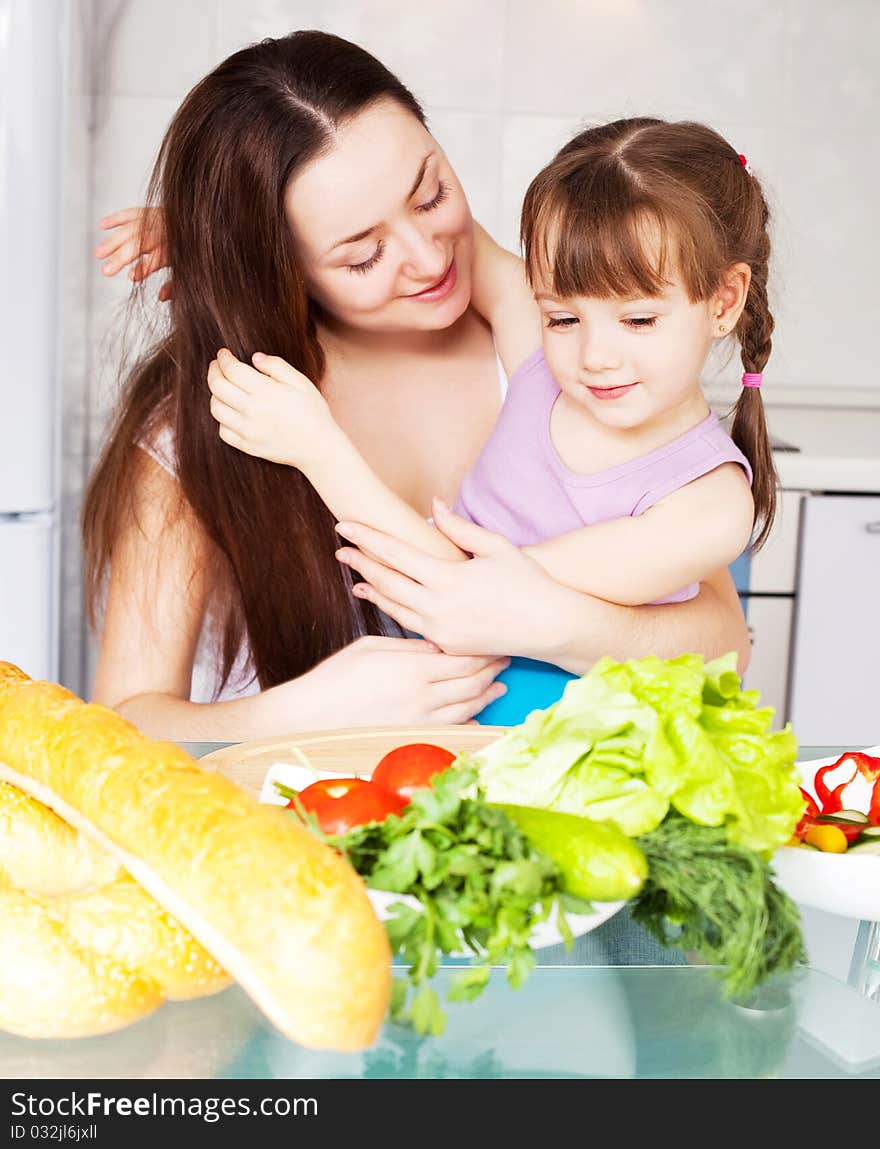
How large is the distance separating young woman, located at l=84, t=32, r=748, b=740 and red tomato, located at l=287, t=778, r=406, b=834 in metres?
0.56

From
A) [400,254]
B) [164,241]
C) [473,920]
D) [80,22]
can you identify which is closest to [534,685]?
[400,254]

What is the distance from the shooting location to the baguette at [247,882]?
58cm

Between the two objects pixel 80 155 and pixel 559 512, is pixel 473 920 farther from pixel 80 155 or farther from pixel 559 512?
pixel 80 155

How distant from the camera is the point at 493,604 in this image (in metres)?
1.39

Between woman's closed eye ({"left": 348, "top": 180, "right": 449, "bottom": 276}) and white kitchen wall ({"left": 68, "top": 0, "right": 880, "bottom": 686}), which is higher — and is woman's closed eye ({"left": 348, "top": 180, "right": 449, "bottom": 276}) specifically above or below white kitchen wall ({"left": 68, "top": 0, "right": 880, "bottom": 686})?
below

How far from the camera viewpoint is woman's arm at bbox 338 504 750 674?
139 centimetres

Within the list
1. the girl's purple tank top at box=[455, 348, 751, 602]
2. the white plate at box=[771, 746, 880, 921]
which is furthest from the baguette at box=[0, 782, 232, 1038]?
the girl's purple tank top at box=[455, 348, 751, 602]

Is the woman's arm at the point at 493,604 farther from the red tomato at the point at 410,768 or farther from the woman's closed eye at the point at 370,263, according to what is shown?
the red tomato at the point at 410,768

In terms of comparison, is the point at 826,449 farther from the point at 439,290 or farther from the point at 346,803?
the point at 346,803

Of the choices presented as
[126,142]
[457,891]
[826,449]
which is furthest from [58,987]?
[126,142]

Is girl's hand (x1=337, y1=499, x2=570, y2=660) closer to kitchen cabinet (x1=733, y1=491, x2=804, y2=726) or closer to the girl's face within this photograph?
the girl's face

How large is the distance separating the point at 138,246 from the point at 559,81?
1430 mm

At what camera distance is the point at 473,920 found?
62 cm
